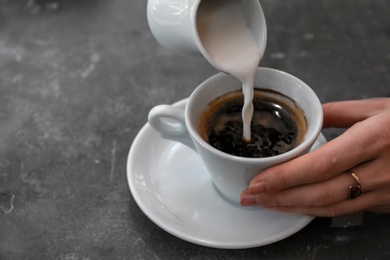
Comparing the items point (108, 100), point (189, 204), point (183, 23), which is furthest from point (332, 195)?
point (108, 100)

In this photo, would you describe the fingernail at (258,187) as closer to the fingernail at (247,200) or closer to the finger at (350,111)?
the fingernail at (247,200)

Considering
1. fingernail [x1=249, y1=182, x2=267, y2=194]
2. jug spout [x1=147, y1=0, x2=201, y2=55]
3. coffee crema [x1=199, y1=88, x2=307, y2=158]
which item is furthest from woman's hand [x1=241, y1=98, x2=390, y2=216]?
jug spout [x1=147, y1=0, x2=201, y2=55]

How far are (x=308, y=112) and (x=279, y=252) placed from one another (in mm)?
258

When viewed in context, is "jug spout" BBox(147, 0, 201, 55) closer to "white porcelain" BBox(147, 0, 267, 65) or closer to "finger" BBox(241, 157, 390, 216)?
"white porcelain" BBox(147, 0, 267, 65)

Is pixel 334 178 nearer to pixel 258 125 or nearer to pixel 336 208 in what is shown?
pixel 336 208

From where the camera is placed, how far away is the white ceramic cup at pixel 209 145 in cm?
72

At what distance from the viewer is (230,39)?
77cm

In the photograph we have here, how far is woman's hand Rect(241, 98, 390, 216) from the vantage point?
716 millimetres

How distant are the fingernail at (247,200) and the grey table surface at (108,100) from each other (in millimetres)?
78

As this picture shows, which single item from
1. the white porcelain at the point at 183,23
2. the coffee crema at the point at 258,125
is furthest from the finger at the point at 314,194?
the white porcelain at the point at 183,23

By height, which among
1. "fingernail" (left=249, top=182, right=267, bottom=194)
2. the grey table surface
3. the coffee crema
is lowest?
the grey table surface

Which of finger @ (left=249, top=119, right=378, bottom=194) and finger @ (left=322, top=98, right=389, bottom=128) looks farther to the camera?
finger @ (left=322, top=98, right=389, bottom=128)

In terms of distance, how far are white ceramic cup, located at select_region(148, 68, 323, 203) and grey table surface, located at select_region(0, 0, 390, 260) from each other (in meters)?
0.13

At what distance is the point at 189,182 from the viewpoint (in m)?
0.86
